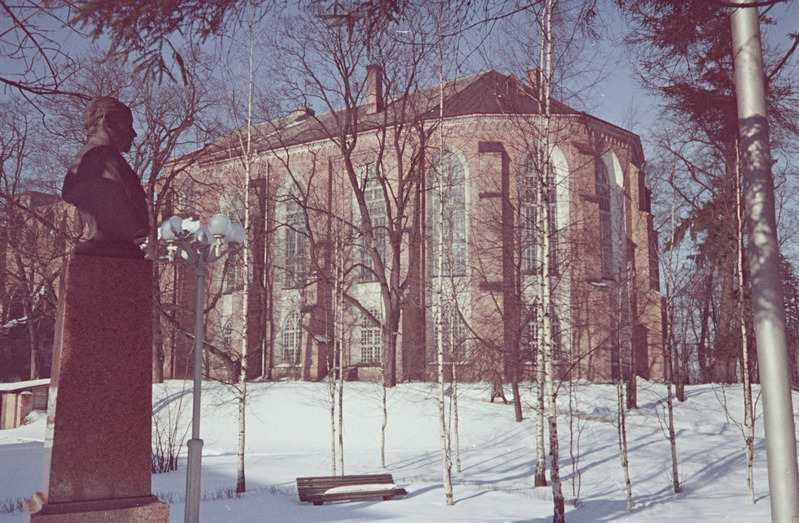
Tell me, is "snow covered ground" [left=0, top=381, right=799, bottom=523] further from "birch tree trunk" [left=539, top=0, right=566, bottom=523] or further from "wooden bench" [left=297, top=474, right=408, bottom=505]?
"birch tree trunk" [left=539, top=0, right=566, bottom=523]

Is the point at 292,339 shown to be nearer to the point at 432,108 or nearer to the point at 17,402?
the point at 17,402

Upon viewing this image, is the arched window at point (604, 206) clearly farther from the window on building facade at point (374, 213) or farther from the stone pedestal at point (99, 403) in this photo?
the stone pedestal at point (99, 403)

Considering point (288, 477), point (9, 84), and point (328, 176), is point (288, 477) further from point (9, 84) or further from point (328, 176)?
point (328, 176)

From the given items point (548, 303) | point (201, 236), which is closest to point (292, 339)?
point (548, 303)

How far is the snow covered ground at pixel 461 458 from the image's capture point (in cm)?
1330

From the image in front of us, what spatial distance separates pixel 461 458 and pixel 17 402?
61.3ft

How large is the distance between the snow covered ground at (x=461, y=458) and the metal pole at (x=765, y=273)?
28.1 ft

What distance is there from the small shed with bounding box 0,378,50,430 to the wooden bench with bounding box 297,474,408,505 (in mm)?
19599

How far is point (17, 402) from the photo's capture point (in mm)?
29234

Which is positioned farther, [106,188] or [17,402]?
[17,402]

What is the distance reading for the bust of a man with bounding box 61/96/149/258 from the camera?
6762 millimetres

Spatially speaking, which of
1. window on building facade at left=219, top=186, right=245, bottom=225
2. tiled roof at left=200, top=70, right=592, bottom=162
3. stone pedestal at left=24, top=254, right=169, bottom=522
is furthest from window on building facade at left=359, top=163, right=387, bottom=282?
stone pedestal at left=24, top=254, right=169, bottom=522

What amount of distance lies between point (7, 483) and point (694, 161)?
1782 centimetres

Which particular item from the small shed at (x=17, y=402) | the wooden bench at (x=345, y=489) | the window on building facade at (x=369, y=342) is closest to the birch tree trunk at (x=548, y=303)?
the wooden bench at (x=345, y=489)
